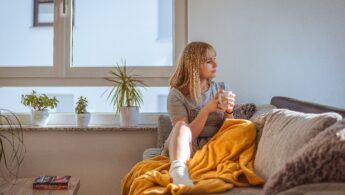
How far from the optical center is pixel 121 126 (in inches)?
105

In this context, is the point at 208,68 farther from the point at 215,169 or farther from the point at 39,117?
the point at 39,117

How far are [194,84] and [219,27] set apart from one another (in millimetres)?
763

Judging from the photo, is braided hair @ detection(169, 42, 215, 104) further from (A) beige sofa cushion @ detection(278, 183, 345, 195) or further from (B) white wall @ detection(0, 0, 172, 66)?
(A) beige sofa cushion @ detection(278, 183, 345, 195)

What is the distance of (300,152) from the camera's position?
3.48ft

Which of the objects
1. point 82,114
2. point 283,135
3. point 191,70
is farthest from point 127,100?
point 283,135

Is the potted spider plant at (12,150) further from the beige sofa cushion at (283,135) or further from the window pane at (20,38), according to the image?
the beige sofa cushion at (283,135)

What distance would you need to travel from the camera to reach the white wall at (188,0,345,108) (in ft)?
8.73

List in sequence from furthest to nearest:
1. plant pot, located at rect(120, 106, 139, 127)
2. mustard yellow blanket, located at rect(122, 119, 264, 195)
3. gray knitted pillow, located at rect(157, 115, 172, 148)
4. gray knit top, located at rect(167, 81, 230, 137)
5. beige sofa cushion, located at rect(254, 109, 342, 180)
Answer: plant pot, located at rect(120, 106, 139, 127), gray knitted pillow, located at rect(157, 115, 172, 148), gray knit top, located at rect(167, 81, 230, 137), mustard yellow blanket, located at rect(122, 119, 264, 195), beige sofa cushion, located at rect(254, 109, 342, 180)

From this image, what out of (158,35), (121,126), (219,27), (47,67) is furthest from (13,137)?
(219,27)

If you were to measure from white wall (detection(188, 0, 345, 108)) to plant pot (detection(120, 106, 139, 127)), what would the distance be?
649mm

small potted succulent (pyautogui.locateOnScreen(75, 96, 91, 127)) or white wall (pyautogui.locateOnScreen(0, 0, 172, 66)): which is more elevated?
white wall (pyautogui.locateOnScreen(0, 0, 172, 66))

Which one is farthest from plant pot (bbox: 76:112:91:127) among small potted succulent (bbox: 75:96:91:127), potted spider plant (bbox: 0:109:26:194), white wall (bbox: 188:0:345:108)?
white wall (bbox: 188:0:345:108)

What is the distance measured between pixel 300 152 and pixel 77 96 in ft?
6.92

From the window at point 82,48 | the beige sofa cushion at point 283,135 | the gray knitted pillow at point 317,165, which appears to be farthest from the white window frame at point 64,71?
the gray knitted pillow at point 317,165
